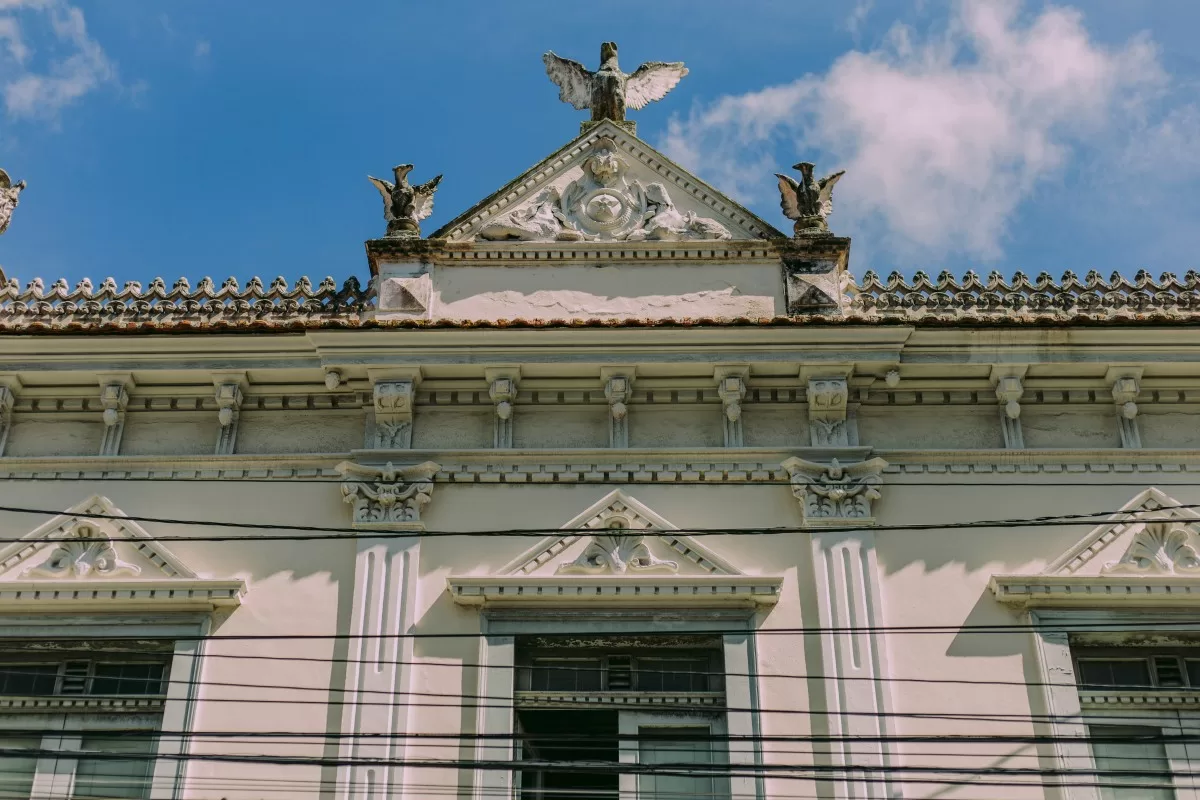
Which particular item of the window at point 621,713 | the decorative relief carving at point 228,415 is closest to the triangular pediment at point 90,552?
the decorative relief carving at point 228,415

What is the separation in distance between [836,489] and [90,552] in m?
5.86

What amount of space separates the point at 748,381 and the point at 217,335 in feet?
14.4

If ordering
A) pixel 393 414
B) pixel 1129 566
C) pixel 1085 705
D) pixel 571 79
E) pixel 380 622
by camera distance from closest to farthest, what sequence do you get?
pixel 1085 705 → pixel 380 622 → pixel 1129 566 → pixel 393 414 → pixel 571 79

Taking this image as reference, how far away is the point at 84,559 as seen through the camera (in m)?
11.9

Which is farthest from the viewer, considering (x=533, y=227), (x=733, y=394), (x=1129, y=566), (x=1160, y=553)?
(x=533, y=227)

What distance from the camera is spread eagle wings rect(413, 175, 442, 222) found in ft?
45.5

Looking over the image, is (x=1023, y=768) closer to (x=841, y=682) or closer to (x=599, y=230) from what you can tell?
(x=841, y=682)

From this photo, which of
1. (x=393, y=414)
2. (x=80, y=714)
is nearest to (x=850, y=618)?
(x=393, y=414)

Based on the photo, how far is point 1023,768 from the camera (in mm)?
10750

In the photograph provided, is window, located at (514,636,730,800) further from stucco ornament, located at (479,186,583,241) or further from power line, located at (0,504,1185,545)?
stucco ornament, located at (479,186,583,241)

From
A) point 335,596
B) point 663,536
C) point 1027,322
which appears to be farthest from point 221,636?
point 1027,322

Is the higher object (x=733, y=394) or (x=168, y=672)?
(x=733, y=394)

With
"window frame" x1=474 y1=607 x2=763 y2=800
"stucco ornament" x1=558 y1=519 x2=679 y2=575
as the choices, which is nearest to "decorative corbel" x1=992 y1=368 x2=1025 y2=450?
"window frame" x1=474 y1=607 x2=763 y2=800

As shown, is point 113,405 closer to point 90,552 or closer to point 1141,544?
point 90,552
